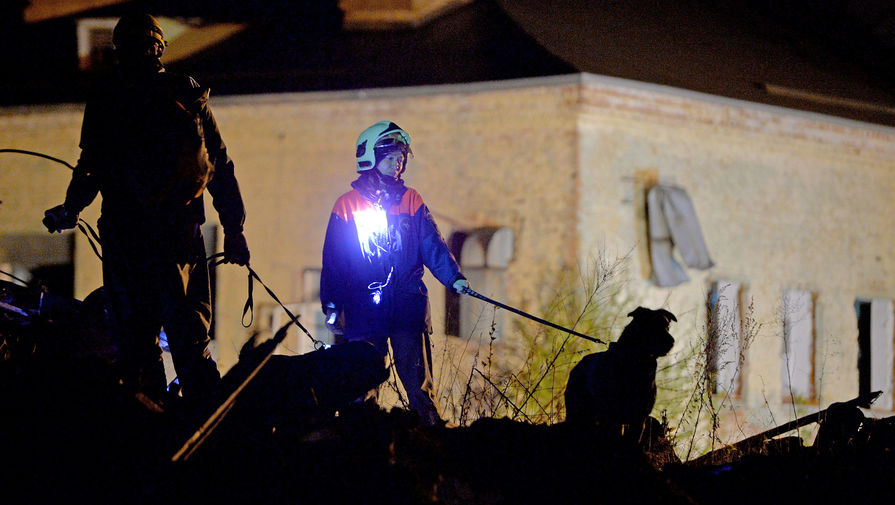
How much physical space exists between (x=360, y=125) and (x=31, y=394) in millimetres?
8046

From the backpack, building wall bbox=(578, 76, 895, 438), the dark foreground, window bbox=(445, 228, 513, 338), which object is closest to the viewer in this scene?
the dark foreground

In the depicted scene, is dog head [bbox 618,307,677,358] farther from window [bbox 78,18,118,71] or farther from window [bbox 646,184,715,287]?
window [bbox 78,18,118,71]

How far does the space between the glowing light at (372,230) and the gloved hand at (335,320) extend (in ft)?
1.24

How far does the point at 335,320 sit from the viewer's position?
5625mm

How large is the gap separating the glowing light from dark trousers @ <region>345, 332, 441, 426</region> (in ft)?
1.74

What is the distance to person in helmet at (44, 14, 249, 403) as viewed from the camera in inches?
185

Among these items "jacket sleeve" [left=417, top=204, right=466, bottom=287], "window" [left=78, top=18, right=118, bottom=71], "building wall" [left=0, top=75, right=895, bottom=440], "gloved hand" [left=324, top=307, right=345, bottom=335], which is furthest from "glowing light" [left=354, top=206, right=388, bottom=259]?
"window" [left=78, top=18, right=118, bottom=71]

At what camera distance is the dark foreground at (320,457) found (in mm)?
3721

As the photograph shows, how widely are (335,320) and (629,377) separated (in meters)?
1.87

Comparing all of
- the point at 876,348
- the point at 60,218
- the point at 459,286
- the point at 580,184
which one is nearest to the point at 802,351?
the point at 876,348

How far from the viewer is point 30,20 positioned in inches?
586

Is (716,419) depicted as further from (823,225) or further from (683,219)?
(823,225)

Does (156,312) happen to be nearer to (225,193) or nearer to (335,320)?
(225,193)

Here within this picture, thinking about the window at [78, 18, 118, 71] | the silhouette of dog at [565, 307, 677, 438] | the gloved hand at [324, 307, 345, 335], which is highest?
the window at [78, 18, 118, 71]
